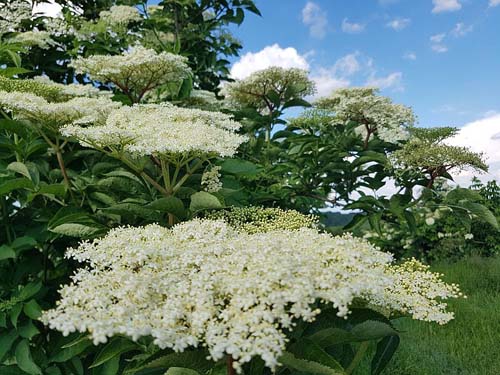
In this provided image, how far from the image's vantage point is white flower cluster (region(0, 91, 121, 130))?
2590 mm

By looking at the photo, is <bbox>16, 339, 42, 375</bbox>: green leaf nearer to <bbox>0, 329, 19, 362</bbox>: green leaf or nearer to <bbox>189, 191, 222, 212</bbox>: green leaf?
<bbox>0, 329, 19, 362</bbox>: green leaf

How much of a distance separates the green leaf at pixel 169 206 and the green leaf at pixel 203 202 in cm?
6

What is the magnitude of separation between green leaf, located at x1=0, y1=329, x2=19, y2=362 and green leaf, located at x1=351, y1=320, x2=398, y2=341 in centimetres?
191

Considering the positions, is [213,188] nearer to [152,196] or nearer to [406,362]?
[152,196]

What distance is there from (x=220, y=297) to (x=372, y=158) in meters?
2.48

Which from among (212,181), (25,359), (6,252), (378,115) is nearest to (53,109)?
(6,252)

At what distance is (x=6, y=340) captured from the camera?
9.06 feet

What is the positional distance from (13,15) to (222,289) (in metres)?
4.98

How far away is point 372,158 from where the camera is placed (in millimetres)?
3850

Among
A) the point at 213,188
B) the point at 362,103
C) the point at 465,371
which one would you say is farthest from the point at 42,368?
the point at 465,371

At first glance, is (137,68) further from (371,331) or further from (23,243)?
(371,331)

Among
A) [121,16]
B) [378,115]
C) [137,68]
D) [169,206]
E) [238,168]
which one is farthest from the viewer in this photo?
[121,16]

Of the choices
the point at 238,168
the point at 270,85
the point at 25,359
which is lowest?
the point at 25,359

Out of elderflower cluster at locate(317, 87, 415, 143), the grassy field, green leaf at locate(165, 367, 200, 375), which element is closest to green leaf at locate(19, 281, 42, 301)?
green leaf at locate(165, 367, 200, 375)
